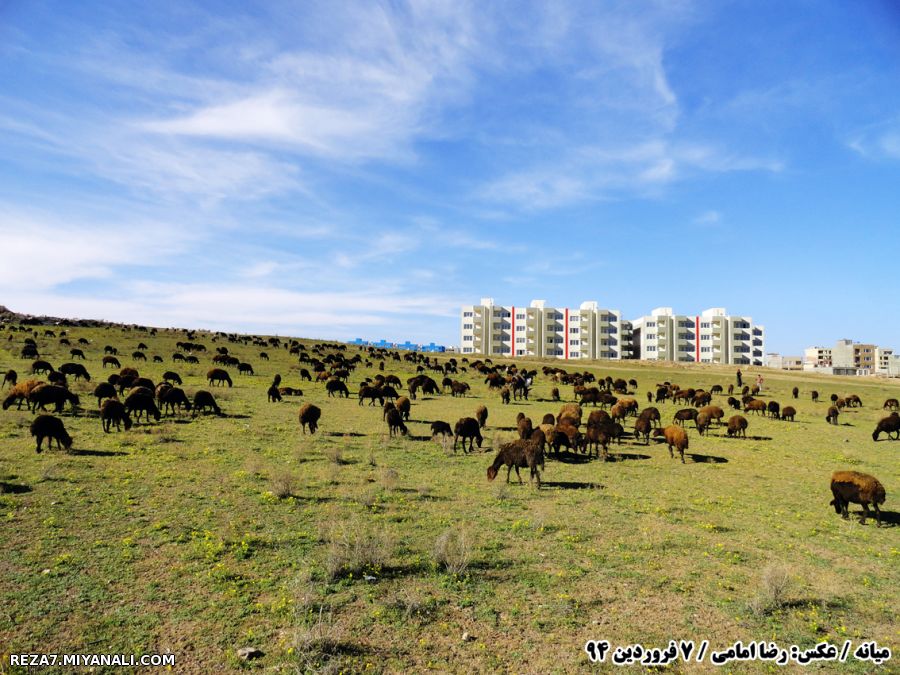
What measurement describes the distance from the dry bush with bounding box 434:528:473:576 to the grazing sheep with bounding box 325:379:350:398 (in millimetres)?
27428

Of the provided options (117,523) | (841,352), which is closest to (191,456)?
(117,523)

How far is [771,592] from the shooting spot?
323 inches

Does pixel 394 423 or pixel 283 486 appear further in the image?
pixel 394 423

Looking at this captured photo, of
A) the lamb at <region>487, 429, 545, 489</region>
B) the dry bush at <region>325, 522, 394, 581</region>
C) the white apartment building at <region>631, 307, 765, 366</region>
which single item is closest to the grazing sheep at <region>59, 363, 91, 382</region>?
the lamb at <region>487, 429, 545, 489</region>

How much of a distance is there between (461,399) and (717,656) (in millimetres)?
32084

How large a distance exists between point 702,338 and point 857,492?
400ft

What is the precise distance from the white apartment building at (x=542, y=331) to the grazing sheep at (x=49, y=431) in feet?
368

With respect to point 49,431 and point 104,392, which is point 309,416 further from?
point 104,392

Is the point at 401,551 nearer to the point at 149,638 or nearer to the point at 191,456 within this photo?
the point at 149,638

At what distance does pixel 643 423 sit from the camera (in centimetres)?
2400

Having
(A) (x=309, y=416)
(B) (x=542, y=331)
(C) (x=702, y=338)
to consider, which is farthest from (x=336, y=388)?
(C) (x=702, y=338)

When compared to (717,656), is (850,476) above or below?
above

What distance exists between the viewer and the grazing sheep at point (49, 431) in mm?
15685

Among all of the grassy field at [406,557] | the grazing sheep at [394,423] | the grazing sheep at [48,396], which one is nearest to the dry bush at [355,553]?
the grassy field at [406,557]
